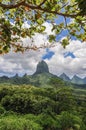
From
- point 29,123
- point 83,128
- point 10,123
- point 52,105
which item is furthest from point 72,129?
point 52,105

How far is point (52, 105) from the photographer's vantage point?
103m

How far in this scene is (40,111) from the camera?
9556 cm

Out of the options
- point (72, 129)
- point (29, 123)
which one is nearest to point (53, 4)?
point (29, 123)

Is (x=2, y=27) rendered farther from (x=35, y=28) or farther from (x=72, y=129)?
(x=72, y=129)

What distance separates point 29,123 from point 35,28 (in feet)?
170

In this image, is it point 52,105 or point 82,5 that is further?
point 52,105

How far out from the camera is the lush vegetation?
63.0 metres

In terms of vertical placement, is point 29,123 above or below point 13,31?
below

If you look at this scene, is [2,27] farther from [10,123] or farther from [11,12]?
[10,123]

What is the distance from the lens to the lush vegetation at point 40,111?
6296 centimetres

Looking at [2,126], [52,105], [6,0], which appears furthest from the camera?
[52,105]

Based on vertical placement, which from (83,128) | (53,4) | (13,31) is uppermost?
(53,4)

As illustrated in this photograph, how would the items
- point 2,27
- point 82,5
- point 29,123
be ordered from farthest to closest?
1. point 29,123
2. point 2,27
3. point 82,5

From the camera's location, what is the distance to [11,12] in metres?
11.7
